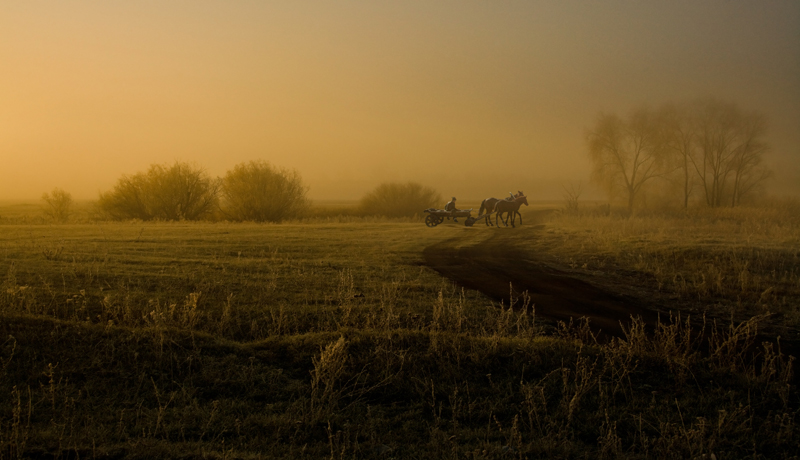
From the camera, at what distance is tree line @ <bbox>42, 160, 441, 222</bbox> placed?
33.3 meters

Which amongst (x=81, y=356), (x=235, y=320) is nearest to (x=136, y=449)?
(x=81, y=356)

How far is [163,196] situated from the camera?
3316 centimetres

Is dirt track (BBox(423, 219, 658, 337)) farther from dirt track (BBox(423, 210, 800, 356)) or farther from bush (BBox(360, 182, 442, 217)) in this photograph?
bush (BBox(360, 182, 442, 217))

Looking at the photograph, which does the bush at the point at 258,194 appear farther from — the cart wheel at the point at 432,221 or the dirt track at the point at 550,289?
the dirt track at the point at 550,289

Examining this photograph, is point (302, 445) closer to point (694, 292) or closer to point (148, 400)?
point (148, 400)

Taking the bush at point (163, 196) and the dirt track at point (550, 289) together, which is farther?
the bush at point (163, 196)

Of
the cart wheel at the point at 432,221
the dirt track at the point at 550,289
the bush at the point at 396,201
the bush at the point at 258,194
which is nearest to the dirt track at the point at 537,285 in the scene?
the dirt track at the point at 550,289

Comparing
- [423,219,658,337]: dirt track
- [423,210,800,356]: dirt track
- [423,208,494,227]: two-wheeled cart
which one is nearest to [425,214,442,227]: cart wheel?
[423,208,494,227]: two-wheeled cart

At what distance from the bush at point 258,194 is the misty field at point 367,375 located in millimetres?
24457

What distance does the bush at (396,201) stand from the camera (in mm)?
48125

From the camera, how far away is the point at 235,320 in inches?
285

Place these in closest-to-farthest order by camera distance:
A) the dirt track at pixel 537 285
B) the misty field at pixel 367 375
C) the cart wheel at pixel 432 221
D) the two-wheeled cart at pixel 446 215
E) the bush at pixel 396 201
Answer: the misty field at pixel 367 375 < the dirt track at pixel 537 285 < the two-wheeled cart at pixel 446 215 < the cart wheel at pixel 432 221 < the bush at pixel 396 201

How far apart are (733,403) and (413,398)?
3411 mm

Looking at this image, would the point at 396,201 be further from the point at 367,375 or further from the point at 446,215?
the point at 367,375
